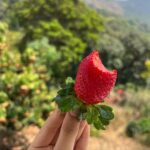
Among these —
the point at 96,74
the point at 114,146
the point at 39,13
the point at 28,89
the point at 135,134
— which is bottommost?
the point at 96,74

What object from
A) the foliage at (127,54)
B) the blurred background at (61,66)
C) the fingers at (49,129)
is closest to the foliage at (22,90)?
the blurred background at (61,66)

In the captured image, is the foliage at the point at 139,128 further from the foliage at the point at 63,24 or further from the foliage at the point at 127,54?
the foliage at the point at 127,54

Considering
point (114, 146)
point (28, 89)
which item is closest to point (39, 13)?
point (114, 146)

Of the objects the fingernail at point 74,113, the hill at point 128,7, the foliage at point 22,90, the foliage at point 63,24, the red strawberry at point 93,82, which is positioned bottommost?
the fingernail at point 74,113

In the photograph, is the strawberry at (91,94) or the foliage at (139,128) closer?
the strawberry at (91,94)

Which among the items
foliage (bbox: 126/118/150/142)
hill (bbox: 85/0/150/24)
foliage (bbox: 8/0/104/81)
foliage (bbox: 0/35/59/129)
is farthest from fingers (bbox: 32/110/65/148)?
hill (bbox: 85/0/150/24)

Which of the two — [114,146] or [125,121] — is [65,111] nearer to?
[114,146]
